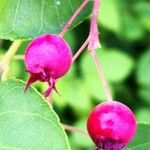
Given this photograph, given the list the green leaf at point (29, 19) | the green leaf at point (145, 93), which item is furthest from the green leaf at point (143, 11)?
the green leaf at point (29, 19)

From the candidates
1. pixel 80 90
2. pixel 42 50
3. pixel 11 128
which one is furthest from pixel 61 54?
pixel 80 90

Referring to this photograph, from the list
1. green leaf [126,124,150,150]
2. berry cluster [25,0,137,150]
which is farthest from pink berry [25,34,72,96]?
green leaf [126,124,150,150]

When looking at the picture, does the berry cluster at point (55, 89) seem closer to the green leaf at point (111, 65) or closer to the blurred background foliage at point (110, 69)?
the blurred background foliage at point (110, 69)

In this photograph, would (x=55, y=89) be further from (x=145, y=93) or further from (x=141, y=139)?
(x=145, y=93)

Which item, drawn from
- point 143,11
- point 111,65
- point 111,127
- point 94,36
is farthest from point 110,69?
point 111,127

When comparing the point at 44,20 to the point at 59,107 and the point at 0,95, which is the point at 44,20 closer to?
the point at 0,95
